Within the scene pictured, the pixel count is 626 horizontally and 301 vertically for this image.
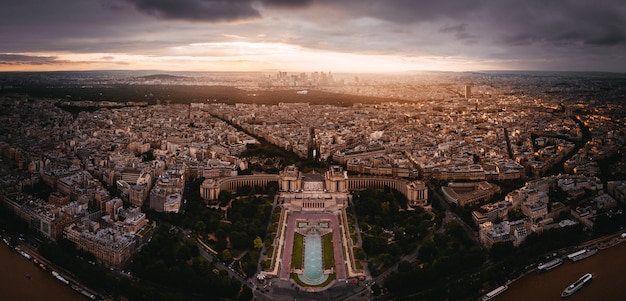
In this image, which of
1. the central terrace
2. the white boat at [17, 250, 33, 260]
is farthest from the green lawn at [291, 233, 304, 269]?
the white boat at [17, 250, 33, 260]

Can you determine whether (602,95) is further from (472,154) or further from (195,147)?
(195,147)

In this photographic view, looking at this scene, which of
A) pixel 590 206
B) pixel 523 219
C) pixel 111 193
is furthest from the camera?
pixel 111 193

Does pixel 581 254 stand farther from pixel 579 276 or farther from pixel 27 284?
pixel 27 284

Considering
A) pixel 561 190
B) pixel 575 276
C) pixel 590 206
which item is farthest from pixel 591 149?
pixel 575 276

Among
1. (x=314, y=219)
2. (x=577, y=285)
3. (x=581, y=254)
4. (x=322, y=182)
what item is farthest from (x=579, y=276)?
(x=322, y=182)

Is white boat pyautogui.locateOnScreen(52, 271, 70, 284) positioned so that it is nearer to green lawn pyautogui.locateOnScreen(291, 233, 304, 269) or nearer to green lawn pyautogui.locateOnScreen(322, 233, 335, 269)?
green lawn pyautogui.locateOnScreen(291, 233, 304, 269)
